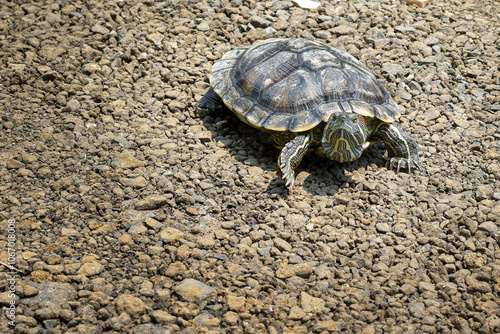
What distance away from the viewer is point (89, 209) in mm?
4059

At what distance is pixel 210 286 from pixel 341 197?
157cm

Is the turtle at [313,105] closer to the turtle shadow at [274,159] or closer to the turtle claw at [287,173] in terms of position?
the turtle claw at [287,173]

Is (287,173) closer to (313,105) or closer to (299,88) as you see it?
(313,105)

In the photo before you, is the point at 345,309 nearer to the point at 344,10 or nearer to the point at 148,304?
the point at 148,304

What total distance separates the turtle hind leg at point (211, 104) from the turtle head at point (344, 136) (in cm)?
136

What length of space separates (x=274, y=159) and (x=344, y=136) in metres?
0.82

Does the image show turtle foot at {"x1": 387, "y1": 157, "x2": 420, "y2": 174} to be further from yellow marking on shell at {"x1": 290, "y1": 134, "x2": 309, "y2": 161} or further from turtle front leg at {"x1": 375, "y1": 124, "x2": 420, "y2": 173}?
yellow marking on shell at {"x1": 290, "y1": 134, "x2": 309, "y2": 161}

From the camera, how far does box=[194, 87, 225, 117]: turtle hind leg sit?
5367 millimetres

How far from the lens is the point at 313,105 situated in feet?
15.7

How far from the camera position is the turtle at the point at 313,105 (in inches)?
181

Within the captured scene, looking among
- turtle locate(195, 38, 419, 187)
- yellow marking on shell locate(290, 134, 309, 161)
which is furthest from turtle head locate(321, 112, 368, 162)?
yellow marking on shell locate(290, 134, 309, 161)

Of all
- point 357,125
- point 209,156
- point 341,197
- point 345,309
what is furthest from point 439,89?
point 345,309

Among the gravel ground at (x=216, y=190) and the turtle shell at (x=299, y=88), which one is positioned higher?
the turtle shell at (x=299, y=88)

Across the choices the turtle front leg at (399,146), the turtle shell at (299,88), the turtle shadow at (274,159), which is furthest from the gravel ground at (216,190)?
the turtle shell at (299,88)
